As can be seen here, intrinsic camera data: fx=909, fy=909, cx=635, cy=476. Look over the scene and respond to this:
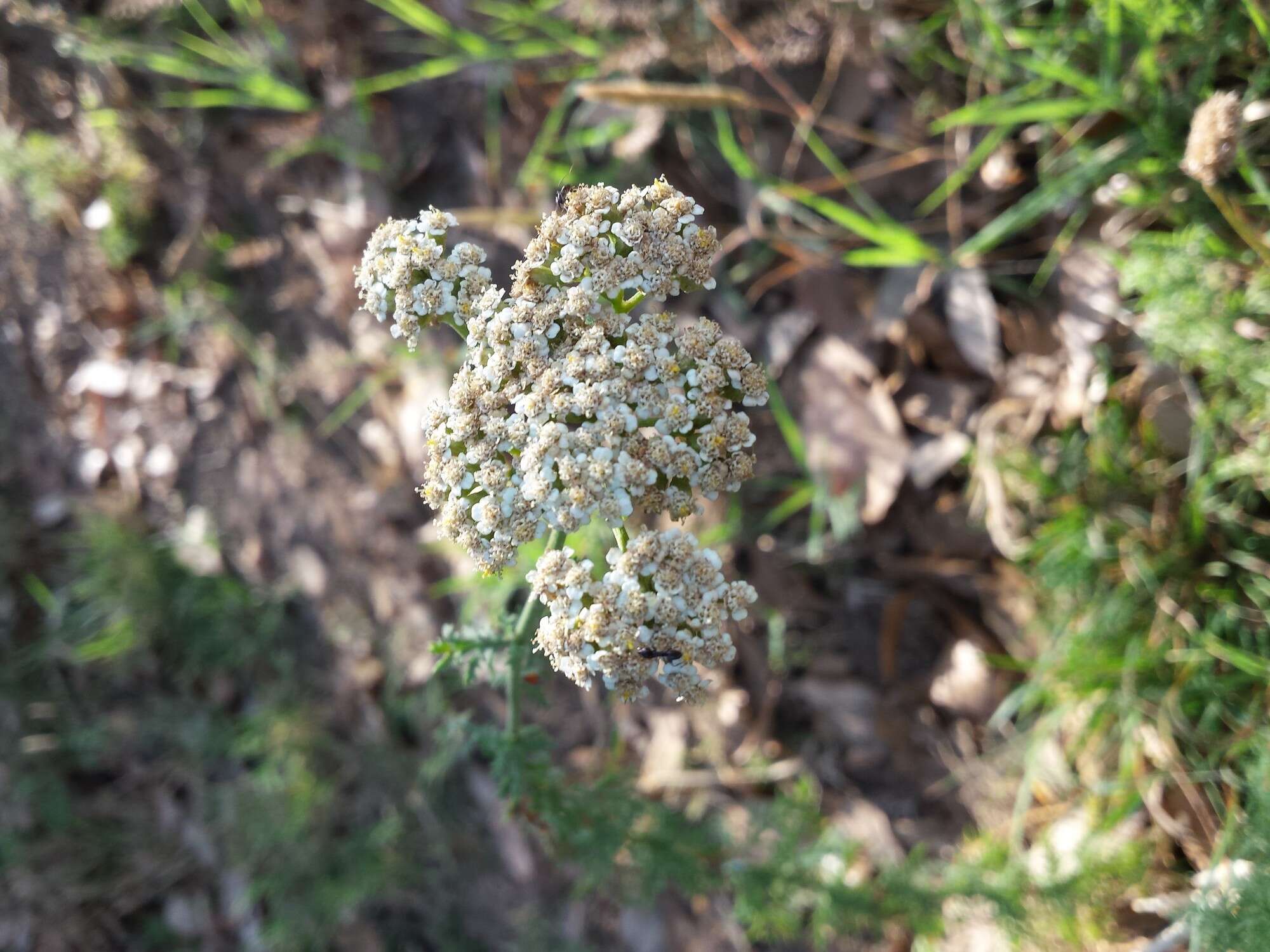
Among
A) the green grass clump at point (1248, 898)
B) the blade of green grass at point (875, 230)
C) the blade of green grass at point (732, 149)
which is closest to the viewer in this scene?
the green grass clump at point (1248, 898)

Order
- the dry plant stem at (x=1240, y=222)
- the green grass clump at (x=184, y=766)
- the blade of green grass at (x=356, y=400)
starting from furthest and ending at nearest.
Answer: the green grass clump at (x=184, y=766) < the blade of green grass at (x=356, y=400) < the dry plant stem at (x=1240, y=222)

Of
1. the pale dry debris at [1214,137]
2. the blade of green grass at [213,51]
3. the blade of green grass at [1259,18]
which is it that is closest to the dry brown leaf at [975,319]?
the pale dry debris at [1214,137]

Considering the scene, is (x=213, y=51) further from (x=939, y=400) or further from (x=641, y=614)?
(x=641, y=614)

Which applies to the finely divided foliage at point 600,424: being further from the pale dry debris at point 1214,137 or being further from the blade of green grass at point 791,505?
the blade of green grass at point 791,505

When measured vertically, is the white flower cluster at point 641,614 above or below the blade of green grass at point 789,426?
above

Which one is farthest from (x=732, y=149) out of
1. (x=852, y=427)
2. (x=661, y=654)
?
(x=661, y=654)

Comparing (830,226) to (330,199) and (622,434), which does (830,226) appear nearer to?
(622,434)
